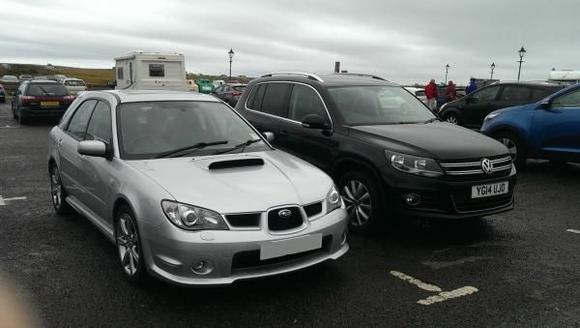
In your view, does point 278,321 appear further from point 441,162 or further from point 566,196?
point 566,196

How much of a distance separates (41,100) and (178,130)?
15718mm

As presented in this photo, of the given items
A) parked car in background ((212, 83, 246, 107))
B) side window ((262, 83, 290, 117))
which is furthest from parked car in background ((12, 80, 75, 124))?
side window ((262, 83, 290, 117))

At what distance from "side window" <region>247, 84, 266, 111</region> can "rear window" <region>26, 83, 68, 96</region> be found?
13.6m

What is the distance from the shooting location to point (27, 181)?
8109 mm


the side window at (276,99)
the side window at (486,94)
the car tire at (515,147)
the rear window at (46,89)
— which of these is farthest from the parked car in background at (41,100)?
the car tire at (515,147)

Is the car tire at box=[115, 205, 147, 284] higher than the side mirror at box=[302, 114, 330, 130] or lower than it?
lower

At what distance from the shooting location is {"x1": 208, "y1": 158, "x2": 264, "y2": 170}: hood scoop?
13.9 ft

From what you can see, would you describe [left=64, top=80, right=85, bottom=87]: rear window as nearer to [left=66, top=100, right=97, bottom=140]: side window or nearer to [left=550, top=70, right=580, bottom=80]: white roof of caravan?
[left=66, top=100, right=97, bottom=140]: side window

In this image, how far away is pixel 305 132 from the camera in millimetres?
6305

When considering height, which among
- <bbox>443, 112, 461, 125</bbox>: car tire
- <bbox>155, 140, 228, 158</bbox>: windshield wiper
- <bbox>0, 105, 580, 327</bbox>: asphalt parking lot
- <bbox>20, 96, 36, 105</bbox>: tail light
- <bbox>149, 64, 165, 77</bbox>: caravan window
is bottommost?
<bbox>0, 105, 580, 327</bbox>: asphalt parking lot

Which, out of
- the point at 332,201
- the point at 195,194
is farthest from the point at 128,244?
the point at 332,201

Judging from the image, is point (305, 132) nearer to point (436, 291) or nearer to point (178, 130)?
point (178, 130)

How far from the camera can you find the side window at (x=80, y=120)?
5.48 metres

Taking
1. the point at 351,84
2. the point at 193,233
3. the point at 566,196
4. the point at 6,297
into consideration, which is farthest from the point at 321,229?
the point at 566,196
